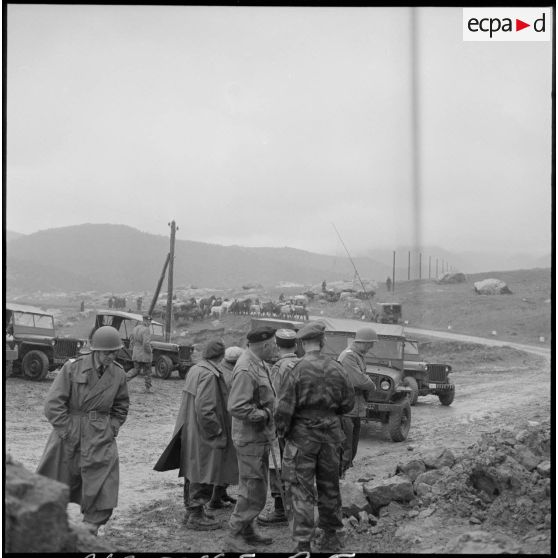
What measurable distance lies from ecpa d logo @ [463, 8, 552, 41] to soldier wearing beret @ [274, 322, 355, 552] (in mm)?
3044

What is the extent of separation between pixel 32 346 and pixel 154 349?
125 inches

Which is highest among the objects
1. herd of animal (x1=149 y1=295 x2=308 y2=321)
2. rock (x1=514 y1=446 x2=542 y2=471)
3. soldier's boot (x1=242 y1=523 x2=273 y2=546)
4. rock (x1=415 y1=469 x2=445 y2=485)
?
herd of animal (x1=149 y1=295 x2=308 y2=321)

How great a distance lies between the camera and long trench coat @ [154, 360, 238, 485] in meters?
4.66

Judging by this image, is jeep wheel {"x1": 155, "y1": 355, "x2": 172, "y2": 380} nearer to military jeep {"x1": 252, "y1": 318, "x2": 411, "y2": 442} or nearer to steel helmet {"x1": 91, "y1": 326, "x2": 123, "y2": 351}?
military jeep {"x1": 252, "y1": 318, "x2": 411, "y2": 442}

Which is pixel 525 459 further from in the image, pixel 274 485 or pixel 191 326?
pixel 191 326

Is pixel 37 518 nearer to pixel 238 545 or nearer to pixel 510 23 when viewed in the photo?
pixel 238 545

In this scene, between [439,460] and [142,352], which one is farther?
[142,352]

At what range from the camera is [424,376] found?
445 inches

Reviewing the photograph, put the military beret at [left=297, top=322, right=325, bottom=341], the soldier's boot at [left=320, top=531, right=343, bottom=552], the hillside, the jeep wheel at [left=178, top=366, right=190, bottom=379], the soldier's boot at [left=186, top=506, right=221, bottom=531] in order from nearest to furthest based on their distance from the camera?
1. the soldier's boot at [left=320, top=531, right=343, bottom=552]
2. the military beret at [left=297, top=322, right=325, bottom=341]
3. the soldier's boot at [left=186, top=506, right=221, bottom=531]
4. the jeep wheel at [left=178, top=366, right=190, bottom=379]
5. the hillside

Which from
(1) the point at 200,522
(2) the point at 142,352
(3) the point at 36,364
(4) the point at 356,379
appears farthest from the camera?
(2) the point at 142,352

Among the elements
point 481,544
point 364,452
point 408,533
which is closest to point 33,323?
point 364,452

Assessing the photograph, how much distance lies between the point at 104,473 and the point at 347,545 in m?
1.79

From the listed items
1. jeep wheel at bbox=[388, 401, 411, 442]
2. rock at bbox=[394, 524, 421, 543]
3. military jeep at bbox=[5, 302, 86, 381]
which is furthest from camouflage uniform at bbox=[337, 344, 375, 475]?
military jeep at bbox=[5, 302, 86, 381]

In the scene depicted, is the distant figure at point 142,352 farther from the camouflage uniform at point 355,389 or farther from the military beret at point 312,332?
the military beret at point 312,332
